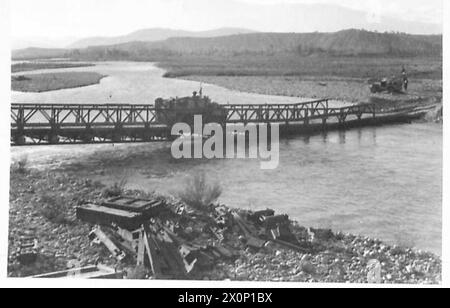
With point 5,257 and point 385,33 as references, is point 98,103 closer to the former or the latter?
point 5,257

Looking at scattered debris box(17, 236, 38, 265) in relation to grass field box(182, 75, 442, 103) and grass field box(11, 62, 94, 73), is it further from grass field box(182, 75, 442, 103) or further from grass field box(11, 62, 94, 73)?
grass field box(182, 75, 442, 103)

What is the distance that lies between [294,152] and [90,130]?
144 inches

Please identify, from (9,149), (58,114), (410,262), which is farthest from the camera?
(58,114)

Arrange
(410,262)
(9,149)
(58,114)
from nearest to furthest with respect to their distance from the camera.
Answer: (410,262) < (9,149) < (58,114)

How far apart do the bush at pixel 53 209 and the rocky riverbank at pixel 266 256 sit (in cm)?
2

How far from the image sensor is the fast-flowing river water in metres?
7.89

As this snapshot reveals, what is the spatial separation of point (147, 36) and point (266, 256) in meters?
4.37

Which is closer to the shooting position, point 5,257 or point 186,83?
point 5,257

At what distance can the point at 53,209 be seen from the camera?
795 cm

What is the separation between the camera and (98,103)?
8820mm

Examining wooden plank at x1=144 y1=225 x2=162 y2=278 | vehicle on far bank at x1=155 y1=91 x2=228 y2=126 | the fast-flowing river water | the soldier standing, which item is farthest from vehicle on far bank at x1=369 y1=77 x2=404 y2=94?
wooden plank at x1=144 y1=225 x2=162 y2=278

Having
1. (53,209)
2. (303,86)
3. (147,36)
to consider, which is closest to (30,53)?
(147,36)

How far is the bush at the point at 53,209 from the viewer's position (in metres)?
7.86

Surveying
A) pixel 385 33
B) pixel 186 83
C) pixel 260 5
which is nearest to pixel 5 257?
pixel 186 83
